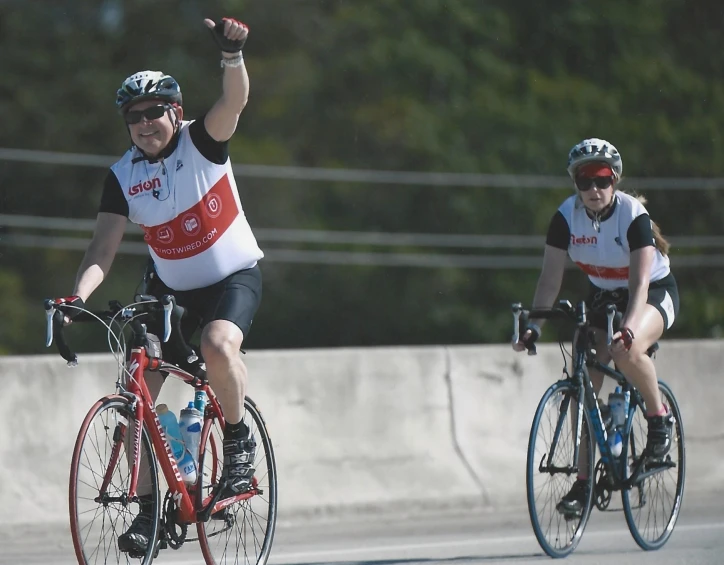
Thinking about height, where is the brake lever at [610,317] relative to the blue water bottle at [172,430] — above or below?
above

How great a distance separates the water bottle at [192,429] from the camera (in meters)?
6.81

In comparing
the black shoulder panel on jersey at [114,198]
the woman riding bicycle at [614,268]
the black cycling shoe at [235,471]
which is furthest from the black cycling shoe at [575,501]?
the black shoulder panel on jersey at [114,198]

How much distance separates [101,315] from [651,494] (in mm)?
3881

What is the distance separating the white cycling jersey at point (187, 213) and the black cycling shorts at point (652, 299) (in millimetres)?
2408

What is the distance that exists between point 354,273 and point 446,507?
1399 cm

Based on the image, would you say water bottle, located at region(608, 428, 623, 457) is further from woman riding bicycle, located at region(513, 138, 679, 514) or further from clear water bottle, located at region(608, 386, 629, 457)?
woman riding bicycle, located at region(513, 138, 679, 514)

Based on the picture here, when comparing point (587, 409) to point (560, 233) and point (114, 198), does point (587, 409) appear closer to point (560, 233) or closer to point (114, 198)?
point (560, 233)

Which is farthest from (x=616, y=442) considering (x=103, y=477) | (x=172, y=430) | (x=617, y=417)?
(x=103, y=477)

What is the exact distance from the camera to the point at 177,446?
676cm

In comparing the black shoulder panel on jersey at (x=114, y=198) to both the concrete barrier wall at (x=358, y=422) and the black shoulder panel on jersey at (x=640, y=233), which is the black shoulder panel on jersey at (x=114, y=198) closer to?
the concrete barrier wall at (x=358, y=422)

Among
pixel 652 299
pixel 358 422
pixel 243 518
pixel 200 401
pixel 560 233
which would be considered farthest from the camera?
pixel 358 422

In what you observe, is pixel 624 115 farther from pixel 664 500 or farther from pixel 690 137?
pixel 664 500

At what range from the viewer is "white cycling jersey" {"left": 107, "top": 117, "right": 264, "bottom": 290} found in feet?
22.1

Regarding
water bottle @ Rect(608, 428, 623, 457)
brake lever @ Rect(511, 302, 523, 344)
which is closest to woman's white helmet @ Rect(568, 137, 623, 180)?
brake lever @ Rect(511, 302, 523, 344)
